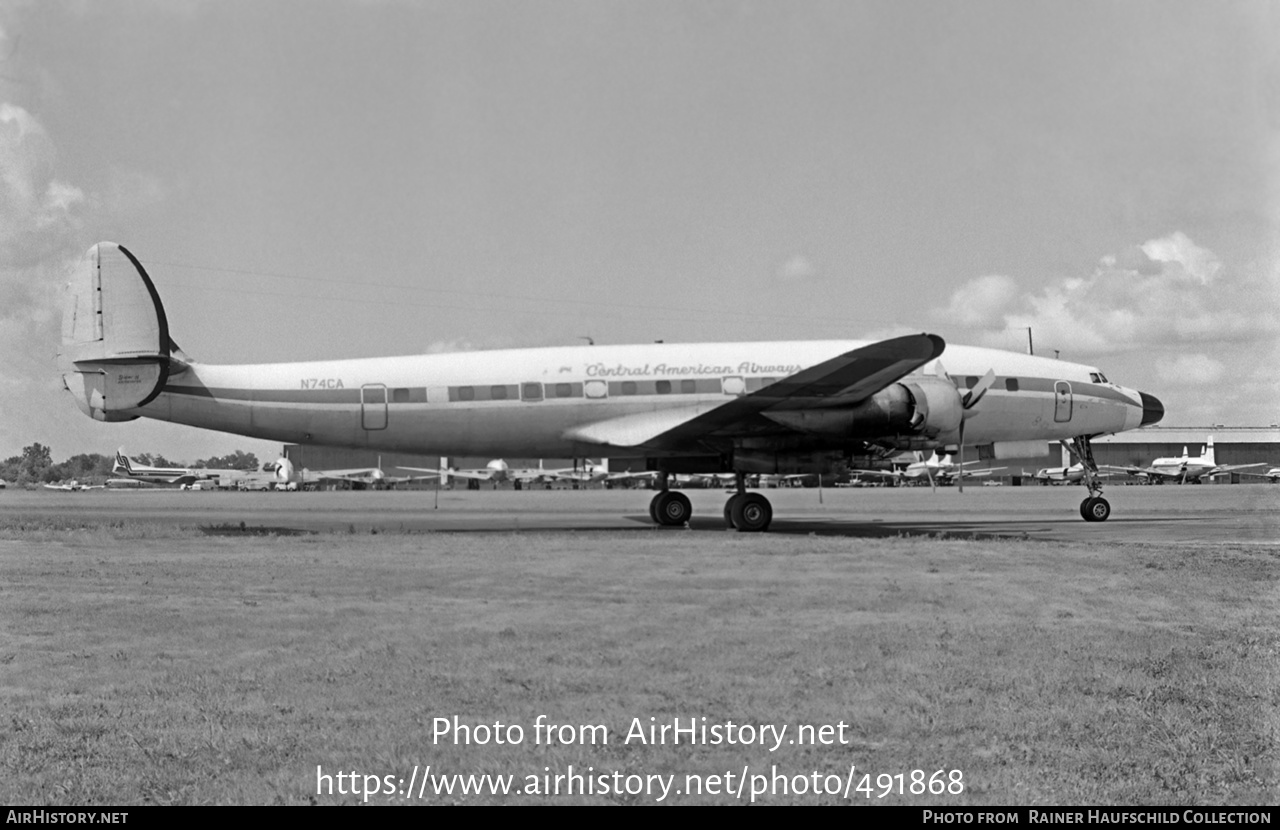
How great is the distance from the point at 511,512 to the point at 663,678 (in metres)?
23.5

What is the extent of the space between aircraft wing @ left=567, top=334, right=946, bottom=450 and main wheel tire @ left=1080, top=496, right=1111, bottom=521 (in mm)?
8673

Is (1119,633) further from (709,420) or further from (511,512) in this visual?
(511,512)

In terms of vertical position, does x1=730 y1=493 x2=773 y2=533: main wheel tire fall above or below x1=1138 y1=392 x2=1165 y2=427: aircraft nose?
below

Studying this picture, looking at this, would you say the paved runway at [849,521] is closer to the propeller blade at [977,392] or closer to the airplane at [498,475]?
the propeller blade at [977,392]

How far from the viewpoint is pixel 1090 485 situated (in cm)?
2438

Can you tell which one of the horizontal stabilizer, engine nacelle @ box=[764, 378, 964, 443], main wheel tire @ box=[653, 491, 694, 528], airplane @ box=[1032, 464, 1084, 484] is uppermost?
the horizontal stabilizer

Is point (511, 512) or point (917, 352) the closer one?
point (917, 352)

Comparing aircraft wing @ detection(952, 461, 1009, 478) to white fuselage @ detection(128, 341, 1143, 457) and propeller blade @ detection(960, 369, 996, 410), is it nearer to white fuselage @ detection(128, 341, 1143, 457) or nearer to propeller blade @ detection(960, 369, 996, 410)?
propeller blade @ detection(960, 369, 996, 410)

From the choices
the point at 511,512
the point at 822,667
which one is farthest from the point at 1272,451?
the point at 822,667

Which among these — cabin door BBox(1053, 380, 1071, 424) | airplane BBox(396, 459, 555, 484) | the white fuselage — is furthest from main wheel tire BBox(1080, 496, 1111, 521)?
airplane BBox(396, 459, 555, 484)

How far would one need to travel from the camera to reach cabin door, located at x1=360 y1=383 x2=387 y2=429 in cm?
2070
